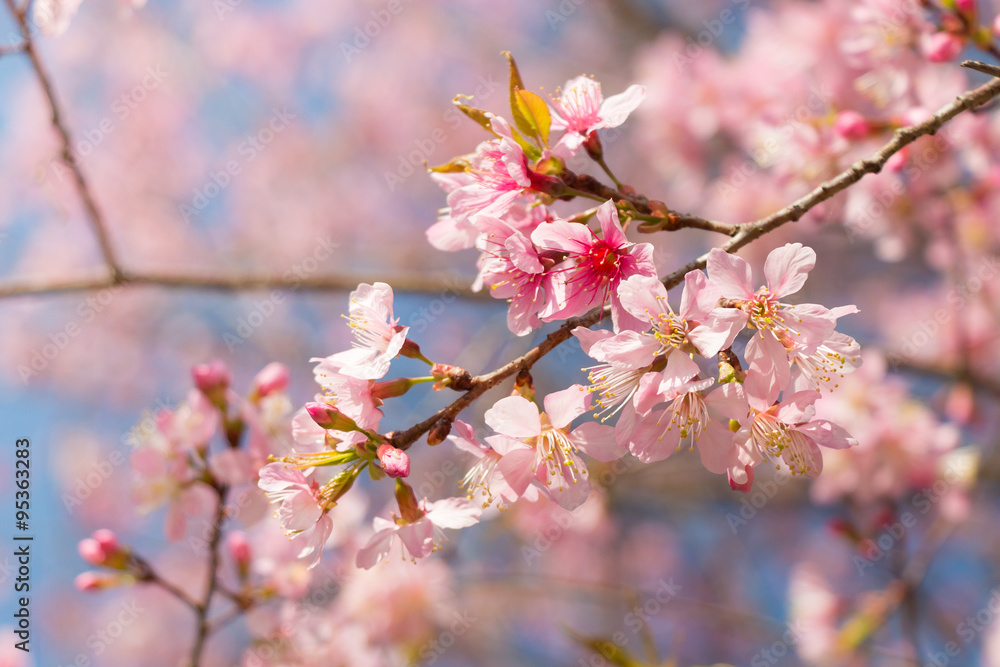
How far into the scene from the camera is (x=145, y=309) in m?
5.98

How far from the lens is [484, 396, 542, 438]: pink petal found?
36.4 inches

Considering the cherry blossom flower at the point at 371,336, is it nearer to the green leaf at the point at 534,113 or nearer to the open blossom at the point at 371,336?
the open blossom at the point at 371,336

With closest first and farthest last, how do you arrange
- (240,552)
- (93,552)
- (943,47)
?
(943,47)
(93,552)
(240,552)

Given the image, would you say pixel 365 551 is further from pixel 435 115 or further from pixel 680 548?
pixel 435 115

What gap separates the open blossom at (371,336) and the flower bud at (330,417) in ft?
0.19

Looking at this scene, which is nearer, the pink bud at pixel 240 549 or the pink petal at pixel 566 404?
the pink petal at pixel 566 404

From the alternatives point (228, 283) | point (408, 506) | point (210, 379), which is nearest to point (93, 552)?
point (210, 379)

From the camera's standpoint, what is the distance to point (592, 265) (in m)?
0.97

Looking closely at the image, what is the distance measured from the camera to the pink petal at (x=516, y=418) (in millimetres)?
925

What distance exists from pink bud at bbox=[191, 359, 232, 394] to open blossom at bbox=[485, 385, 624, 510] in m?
0.90

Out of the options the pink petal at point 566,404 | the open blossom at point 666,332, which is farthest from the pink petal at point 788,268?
the pink petal at point 566,404

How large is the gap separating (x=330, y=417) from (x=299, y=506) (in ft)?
0.53

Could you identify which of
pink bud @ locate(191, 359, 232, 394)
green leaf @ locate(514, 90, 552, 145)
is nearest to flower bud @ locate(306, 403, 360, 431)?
green leaf @ locate(514, 90, 552, 145)

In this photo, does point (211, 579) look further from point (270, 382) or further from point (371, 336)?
point (371, 336)
